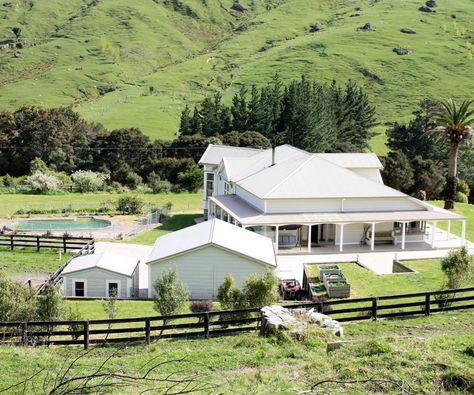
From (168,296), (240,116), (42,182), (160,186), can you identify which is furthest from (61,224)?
(240,116)

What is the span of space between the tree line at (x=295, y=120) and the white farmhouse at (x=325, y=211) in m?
33.0

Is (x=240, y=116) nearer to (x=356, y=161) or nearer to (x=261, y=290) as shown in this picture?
(x=356, y=161)

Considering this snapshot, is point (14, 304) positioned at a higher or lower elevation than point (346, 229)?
higher

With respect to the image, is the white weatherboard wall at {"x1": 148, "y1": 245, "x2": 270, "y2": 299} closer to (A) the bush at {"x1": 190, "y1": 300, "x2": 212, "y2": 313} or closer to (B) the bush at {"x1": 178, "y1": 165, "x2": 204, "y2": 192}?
(A) the bush at {"x1": 190, "y1": 300, "x2": 212, "y2": 313}

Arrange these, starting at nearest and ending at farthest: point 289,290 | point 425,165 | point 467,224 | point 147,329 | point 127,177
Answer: point 147,329 < point 289,290 < point 467,224 < point 425,165 < point 127,177

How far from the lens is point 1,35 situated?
15662 cm

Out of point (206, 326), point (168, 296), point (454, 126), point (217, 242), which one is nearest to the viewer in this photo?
point (206, 326)

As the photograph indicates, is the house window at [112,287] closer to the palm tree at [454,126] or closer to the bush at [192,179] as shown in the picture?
the palm tree at [454,126]

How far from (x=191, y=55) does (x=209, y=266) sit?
498 feet

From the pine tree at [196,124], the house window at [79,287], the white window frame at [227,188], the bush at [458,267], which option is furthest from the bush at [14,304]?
the pine tree at [196,124]

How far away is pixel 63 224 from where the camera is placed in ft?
138

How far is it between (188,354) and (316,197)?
70.9 ft

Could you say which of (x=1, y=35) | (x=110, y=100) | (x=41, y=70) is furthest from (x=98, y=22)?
(x=110, y=100)

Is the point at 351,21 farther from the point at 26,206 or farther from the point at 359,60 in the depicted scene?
the point at 26,206
